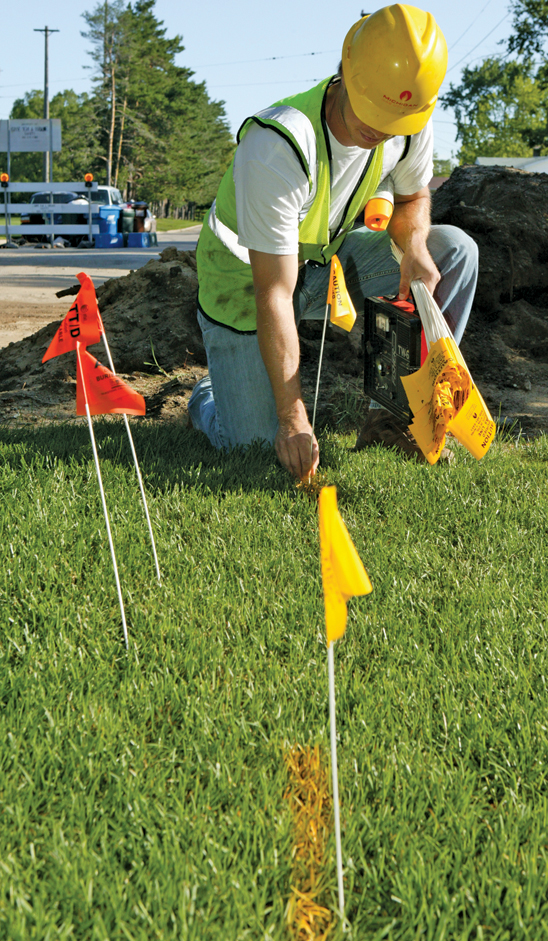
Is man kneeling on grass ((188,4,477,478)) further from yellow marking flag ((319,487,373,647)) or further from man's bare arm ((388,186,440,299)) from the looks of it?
yellow marking flag ((319,487,373,647))

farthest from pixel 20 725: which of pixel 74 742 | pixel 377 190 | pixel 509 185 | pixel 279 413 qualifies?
pixel 509 185

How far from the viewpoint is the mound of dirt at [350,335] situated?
4.82 metres

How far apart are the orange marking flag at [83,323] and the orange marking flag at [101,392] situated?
40 mm

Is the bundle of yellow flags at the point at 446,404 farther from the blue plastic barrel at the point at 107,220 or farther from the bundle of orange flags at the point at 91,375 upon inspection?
the blue plastic barrel at the point at 107,220

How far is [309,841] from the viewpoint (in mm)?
1504

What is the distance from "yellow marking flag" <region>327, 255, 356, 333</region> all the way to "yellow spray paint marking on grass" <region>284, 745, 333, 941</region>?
6.22ft

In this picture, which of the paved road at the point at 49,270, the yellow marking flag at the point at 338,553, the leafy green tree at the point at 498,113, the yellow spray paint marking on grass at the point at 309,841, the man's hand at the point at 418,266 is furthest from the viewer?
the leafy green tree at the point at 498,113

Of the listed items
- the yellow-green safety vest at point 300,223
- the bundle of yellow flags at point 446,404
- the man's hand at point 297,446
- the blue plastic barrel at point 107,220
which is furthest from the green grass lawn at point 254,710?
the blue plastic barrel at point 107,220

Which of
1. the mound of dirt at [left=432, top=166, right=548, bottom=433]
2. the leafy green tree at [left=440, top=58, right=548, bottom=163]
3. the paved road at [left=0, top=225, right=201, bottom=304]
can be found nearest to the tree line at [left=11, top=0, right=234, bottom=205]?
the leafy green tree at [left=440, top=58, right=548, bottom=163]

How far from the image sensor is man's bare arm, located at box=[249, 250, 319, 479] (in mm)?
2914

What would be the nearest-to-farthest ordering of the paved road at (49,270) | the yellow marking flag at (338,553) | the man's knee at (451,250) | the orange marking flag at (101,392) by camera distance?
the yellow marking flag at (338,553)
the orange marking flag at (101,392)
the man's knee at (451,250)
the paved road at (49,270)

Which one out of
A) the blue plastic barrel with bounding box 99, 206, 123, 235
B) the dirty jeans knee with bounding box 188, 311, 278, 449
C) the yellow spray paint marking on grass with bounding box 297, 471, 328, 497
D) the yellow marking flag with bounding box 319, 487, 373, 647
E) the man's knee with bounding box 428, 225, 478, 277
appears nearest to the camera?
the yellow marking flag with bounding box 319, 487, 373, 647

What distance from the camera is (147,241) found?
962 inches

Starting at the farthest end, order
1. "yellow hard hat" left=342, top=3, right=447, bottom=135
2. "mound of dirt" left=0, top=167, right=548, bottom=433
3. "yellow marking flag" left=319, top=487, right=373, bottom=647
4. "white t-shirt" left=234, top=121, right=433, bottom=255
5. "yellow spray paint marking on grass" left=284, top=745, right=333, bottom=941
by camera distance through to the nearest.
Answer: "mound of dirt" left=0, top=167, right=548, bottom=433 → "white t-shirt" left=234, top=121, right=433, bottom=255 → "yellow hard hat" left=342, top=3, right=447, bottom=135 → "yellow spray paint marking on grass" left=284, top=745, right=333, bottom=941 → "yellow marking flag" left=319, top=487, right=373, bottom=647
